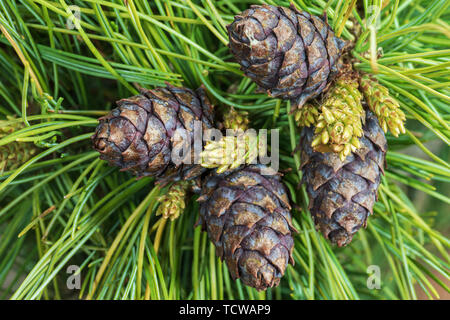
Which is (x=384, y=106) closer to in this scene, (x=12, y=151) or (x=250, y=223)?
(x=250, y=223)

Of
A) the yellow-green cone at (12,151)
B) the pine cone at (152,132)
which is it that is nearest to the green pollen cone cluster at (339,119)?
the pine cone at (152,132)

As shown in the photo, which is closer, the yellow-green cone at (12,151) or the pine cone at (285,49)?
the pine cone at (285,49)

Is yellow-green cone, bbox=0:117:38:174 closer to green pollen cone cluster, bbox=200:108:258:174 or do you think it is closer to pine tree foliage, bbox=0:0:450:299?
pine tree foliage, bbox=0:0:450:299

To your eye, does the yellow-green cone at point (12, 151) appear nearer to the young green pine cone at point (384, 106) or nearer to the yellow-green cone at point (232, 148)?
the yellow-green cone at point (232, 148)

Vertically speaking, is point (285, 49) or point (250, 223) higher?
point (285, 49)

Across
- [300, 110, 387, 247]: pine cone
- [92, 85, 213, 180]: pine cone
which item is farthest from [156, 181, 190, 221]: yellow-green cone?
[300, 110, 387, 247]: pine cone

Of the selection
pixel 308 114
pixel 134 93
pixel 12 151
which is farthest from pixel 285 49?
pixel 12 151
